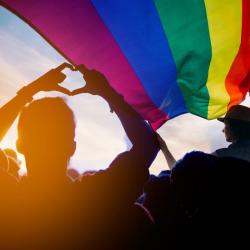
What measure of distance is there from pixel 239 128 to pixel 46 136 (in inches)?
97.1

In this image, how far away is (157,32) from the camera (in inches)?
102

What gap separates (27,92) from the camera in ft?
4.84

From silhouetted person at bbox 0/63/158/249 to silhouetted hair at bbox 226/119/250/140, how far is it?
2.07 m

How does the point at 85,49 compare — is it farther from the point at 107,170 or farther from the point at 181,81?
the point at 107,170

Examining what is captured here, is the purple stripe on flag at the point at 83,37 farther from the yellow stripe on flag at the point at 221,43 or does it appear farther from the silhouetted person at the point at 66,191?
the silhouetted person at the point at 66,191

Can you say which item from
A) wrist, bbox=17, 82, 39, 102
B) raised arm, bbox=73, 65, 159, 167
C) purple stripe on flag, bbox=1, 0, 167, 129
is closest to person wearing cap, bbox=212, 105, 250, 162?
purple stripe on flag, bbox=1, 0, 167, 129

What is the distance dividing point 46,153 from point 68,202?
22cm

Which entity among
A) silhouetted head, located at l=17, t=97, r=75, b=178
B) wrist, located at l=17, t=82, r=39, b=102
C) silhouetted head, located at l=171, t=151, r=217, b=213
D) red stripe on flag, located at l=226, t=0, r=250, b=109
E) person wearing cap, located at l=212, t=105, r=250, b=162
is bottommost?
person wearing cap, located at l=212, t=105, r=250, b=162

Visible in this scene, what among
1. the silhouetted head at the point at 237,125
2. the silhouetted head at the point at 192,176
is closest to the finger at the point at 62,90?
the silhouetted head at the point at 192,176

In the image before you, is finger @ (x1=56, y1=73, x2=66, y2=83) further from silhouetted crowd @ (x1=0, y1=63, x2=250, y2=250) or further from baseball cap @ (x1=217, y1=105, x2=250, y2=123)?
baseball cap @ (x1=217, y1=105, x2=250, y2=123)

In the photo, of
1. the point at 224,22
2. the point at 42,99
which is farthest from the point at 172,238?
the point at 224,22

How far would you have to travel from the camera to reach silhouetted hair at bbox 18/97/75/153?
1.24 m

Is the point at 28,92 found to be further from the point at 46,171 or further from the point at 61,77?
the point at 46,171

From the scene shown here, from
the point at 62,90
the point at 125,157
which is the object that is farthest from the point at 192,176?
the point at 62,90
